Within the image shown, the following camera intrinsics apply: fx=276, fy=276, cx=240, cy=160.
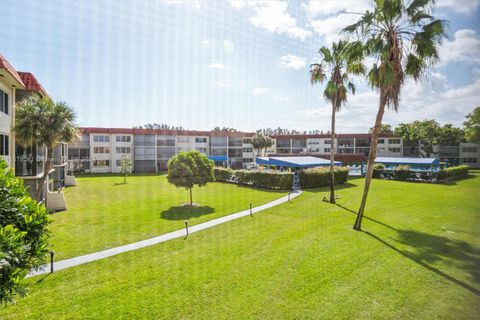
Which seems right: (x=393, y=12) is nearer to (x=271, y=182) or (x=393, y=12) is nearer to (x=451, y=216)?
(x=451, y=216)

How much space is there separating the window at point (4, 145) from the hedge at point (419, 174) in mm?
47209

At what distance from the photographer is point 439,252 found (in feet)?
40.8

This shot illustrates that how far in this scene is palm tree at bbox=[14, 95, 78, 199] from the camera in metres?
18.2

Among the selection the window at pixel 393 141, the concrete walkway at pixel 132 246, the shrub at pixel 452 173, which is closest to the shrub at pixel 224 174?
the concrete walkway at pixel 132 246

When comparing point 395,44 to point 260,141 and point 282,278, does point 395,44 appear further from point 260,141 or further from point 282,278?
point 260,141

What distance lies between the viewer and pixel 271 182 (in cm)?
3403

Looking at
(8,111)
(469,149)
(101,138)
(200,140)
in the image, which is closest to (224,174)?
(200,140)

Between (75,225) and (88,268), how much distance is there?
8422 mm

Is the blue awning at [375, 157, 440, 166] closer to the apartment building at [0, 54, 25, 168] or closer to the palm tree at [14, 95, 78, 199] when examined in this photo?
the palm tree at [14, 95, 78, 199]

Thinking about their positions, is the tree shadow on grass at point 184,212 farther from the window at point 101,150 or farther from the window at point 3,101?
the window at point 101,150

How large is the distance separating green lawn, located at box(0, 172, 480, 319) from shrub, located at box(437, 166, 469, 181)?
28850 mm

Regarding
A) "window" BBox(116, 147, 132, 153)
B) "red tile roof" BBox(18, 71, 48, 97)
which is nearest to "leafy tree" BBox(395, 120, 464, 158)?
"window" BBox(116, 147, 132, 153)

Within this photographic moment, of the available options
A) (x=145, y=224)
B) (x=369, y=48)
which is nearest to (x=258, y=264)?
(x=145, y=224)

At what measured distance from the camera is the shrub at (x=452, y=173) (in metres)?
40.3
